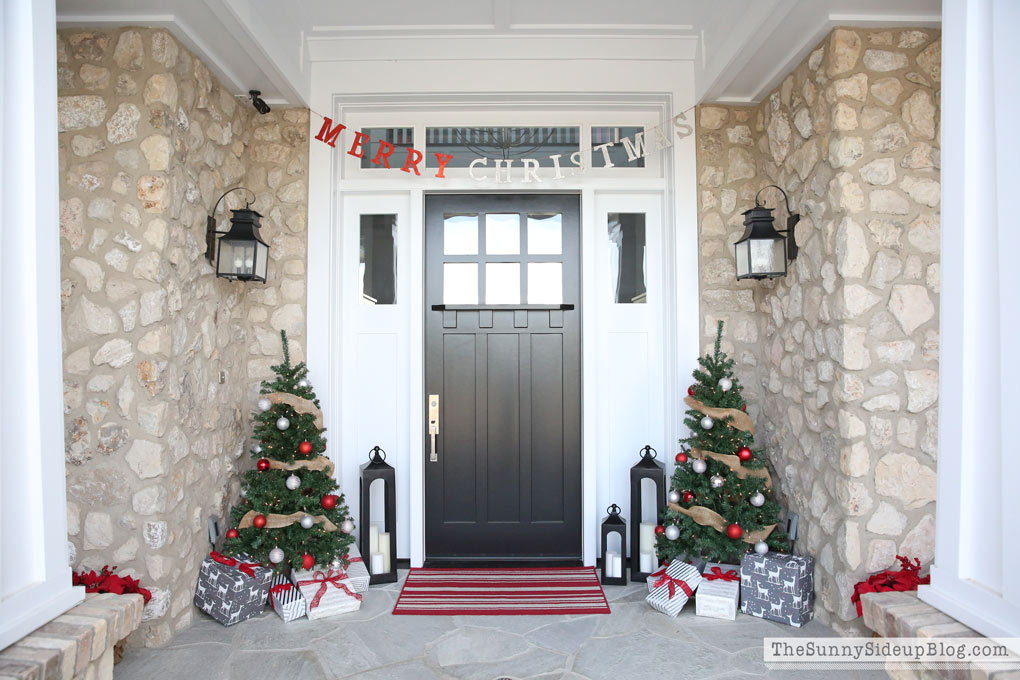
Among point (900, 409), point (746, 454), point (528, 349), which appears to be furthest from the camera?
point (528, 349)

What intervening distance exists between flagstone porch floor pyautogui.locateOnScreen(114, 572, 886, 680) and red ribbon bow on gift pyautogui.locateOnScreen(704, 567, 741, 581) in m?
0.17

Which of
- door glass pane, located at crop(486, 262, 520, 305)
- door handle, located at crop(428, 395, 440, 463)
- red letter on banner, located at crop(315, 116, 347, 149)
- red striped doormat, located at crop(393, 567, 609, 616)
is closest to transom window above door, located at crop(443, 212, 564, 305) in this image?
door glass pane, located at crop(486, 262, 520, 305)

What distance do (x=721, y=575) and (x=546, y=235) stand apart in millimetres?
2024

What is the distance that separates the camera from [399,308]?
12.1ft

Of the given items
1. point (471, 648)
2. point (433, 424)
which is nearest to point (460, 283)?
point (433, 424)

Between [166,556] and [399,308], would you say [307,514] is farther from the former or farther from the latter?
[399,308]

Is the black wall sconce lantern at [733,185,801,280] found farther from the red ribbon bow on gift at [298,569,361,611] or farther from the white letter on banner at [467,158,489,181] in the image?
the red ribbon bow on gift at [298,569,361,611]

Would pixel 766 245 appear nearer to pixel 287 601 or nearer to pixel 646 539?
pixel 646 539

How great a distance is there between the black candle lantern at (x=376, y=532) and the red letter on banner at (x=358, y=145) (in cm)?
164

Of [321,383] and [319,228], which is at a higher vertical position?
[319,228]

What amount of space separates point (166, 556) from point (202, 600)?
363 mm

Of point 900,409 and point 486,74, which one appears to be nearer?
point 900,409

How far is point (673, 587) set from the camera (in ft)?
9.80

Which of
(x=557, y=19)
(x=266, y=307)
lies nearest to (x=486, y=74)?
(x=557, y=19)
